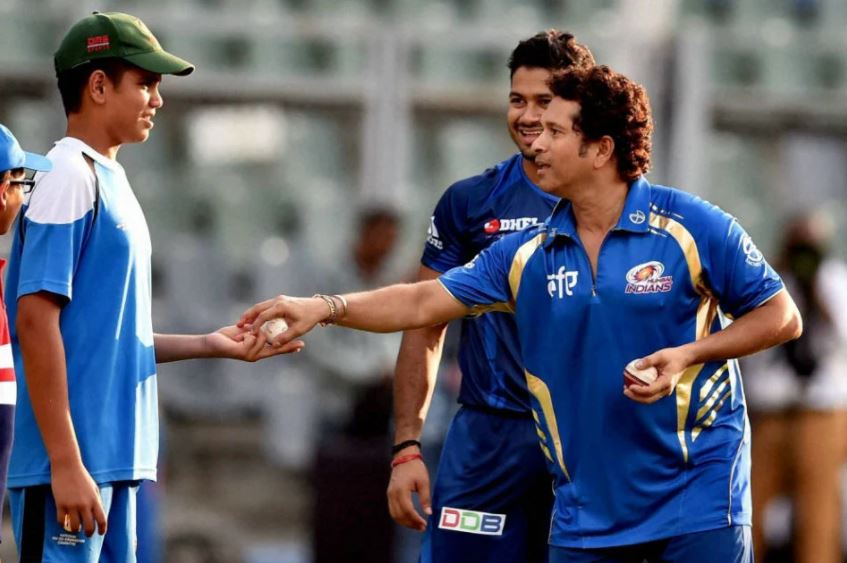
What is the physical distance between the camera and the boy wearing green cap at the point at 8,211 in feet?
14.7

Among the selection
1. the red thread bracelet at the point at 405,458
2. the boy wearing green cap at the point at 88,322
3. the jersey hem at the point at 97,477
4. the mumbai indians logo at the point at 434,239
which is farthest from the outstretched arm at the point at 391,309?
the red thread bracelet at the point at 405,458

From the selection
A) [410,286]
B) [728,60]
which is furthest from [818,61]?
[410,286]

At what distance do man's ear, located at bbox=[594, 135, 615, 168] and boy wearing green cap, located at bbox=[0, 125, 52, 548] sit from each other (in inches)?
61.8

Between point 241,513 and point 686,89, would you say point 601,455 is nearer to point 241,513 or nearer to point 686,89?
point 241,513

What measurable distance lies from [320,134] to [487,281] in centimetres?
671

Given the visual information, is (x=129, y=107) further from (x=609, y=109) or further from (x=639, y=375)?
(x=639, y=375)

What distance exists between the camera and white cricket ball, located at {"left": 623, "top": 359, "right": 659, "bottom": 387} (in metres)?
4.56

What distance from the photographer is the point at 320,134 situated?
38.2ft

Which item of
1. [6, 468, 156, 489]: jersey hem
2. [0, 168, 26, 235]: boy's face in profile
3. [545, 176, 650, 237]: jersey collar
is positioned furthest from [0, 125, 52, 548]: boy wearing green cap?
[545, 176, 650, 237]: jersey collar

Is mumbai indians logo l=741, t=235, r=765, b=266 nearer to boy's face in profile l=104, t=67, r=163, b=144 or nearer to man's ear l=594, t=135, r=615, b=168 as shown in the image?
man's ear l=594, t=135, r=615, b=168

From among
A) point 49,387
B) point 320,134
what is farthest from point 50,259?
point 320,134

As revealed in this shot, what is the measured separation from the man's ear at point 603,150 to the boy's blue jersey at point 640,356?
134 mm

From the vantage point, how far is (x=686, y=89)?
11.6m

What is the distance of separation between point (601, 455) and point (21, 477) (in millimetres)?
1648
